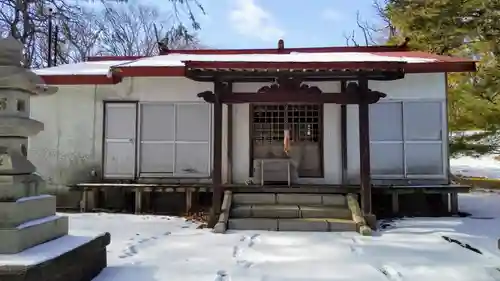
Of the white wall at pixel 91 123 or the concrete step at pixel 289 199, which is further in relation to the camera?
the white wall at pixel 91 123

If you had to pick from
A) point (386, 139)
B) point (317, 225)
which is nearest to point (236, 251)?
point (317, 225)

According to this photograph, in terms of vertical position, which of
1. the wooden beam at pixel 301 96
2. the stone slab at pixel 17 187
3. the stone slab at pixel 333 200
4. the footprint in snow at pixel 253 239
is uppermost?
the wooden beam at pixel 301 96

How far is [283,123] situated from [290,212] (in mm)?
2388

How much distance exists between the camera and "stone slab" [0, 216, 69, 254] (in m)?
3.25

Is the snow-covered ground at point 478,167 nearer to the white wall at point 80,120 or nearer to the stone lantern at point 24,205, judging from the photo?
the white wall at point 80,120

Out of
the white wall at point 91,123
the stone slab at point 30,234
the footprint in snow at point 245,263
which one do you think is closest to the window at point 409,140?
A: the white wall at point 91,123

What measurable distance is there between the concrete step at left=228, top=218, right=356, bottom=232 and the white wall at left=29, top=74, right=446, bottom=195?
1798 millimetres

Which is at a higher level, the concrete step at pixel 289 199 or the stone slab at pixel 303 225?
the concrete step at pixel 289 199

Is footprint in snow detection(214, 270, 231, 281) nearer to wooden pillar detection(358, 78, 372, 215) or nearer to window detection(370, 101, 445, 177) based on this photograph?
wooden pillar detection(358, 78, 372, 215)

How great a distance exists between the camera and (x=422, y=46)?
10.5 m

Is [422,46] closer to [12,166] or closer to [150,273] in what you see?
[150,273]

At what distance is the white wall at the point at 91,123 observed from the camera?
8594 millimetres

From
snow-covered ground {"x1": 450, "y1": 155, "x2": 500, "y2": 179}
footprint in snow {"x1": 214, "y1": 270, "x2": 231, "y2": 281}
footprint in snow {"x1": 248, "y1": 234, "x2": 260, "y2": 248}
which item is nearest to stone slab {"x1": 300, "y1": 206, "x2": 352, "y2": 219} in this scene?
footprint in snow {"x1": 248, "y1": 234, "x2": 260, "y2": 248}

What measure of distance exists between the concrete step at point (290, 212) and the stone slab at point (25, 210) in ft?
11.9
